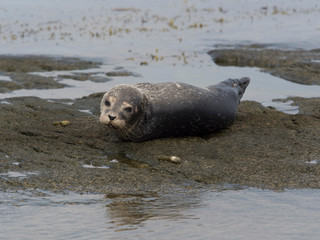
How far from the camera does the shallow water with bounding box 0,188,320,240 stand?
512 centimetres

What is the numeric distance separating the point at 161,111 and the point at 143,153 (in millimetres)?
668

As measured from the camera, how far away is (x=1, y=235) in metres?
5.02

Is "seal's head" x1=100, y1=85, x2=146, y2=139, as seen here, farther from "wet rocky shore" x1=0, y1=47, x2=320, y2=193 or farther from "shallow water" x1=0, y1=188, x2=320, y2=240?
"shallow water" x1=0, y1=188, x2=320, y2=240

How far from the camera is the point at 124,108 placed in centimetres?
807

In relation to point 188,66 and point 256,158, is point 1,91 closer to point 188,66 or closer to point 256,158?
point 188,66

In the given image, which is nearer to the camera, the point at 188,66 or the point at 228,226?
the point at 228,226

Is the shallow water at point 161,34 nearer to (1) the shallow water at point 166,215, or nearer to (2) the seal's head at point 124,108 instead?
(2) the seal's head at point 124,108

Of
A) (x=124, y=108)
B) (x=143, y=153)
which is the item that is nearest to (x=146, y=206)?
(x=143, y=153)

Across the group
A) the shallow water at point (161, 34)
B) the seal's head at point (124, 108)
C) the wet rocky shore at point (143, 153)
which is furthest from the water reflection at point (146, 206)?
the shallow water at point (161, 34)

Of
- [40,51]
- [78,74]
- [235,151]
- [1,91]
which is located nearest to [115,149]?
[235,151]

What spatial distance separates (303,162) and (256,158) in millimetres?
473

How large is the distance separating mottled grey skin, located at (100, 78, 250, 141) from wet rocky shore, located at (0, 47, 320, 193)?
0.13 meters

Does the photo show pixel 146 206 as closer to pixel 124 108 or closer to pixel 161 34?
pixel 124 108

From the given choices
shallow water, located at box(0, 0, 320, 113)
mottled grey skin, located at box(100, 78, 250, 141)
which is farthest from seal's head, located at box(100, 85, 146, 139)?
shallow water, located at box(0, 0, 320, 113)
